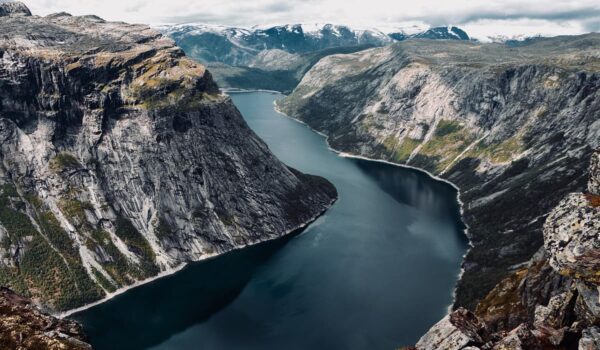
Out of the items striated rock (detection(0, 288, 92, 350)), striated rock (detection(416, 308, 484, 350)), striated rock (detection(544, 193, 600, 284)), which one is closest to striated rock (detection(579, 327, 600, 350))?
striated rock (detection(544, 193, 600, 284))

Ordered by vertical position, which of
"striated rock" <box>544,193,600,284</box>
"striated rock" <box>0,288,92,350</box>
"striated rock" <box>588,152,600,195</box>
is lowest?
"striated rock" <box>0,288,92,350</box>

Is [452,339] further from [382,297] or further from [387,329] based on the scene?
[382,297]

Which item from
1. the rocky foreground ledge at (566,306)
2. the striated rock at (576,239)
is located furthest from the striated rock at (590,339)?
the striated rock at (576,239)

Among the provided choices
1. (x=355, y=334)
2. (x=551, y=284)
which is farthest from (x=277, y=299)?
(x=551, y=284)

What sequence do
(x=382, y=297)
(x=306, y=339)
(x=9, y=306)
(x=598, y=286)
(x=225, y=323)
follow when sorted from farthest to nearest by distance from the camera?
1. (x=382, y=297)
2. (x=225, y=323)
3. (x=306, y=339)
4. (x=9, y=306)
5. (x=598, y=286)

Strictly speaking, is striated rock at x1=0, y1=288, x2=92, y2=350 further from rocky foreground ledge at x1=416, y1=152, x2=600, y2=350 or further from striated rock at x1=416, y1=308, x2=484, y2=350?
rocky foreground ledge at x1=416, y1=152, x2=600, y2=350
